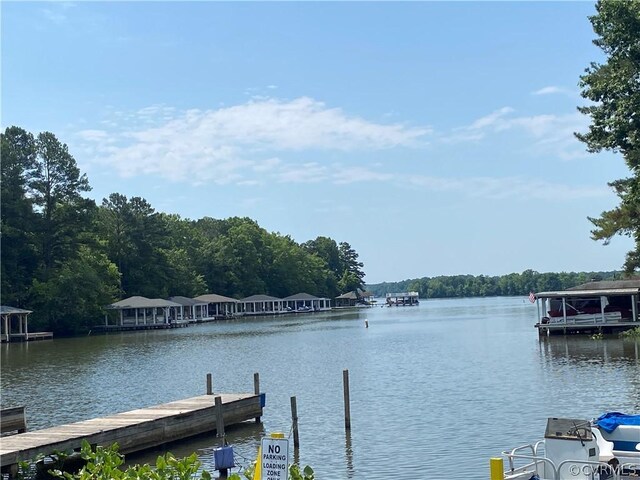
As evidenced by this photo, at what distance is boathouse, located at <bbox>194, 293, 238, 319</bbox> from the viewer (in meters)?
129

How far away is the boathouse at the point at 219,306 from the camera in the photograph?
422 ft

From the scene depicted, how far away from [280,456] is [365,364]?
3807cm

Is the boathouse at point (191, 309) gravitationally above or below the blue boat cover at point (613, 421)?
above

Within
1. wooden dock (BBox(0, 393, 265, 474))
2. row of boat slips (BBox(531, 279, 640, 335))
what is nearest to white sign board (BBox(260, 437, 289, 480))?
wooden dock (BBox(0, 393, 265, 474))

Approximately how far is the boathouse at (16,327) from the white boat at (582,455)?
2818 inches

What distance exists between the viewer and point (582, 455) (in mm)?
13773

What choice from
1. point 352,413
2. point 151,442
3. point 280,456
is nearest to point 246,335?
point 352,413

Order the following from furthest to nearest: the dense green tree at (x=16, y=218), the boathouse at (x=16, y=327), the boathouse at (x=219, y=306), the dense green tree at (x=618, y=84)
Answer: the boathouse at (x=219, y=306)
the dense green tree at (x=16, y=218)
the boathouse at (x=16, y=327)
the dense green tree at (x=618, y=84)

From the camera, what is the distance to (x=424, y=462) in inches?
791

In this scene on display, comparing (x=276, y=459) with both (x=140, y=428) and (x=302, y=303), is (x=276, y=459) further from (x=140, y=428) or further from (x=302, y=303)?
(x=302, y=303)

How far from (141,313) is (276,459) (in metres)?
98.8

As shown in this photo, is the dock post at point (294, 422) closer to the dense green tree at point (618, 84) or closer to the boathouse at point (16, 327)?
the dense green tree at point (618, 84)

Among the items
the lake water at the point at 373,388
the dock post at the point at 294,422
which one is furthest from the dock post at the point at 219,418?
the dock post at the point at 294,422

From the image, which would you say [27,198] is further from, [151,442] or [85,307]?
[151,442]
